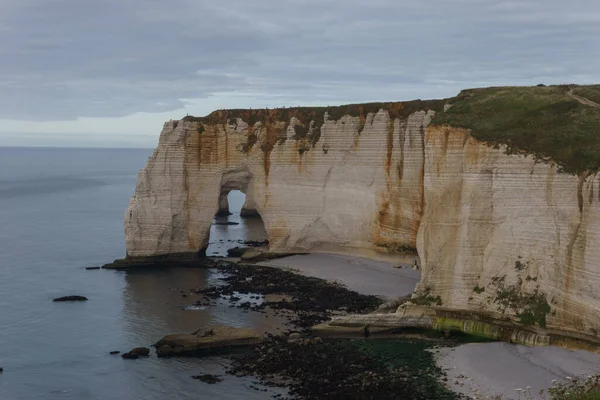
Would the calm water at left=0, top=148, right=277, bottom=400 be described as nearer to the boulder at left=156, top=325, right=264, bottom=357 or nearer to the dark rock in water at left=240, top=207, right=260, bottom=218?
the boulder at left=156, top=325, right=264, bottom=357

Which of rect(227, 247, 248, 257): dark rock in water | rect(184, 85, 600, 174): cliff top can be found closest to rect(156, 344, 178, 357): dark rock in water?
rect(184, 85, 600, 174): cliff top

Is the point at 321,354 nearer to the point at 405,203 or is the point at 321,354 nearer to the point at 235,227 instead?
the point at 405,203

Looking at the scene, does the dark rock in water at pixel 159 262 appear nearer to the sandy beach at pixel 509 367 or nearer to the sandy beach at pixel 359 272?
the sandy beach at pixel 359 272

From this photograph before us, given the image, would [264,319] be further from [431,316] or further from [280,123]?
[280,123]

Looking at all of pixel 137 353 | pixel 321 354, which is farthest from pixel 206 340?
pixel 321 354

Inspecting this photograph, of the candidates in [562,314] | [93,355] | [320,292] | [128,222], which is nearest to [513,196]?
[562,314]

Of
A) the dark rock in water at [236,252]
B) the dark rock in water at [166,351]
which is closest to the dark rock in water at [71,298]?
the dark rock in water at [166,351]
